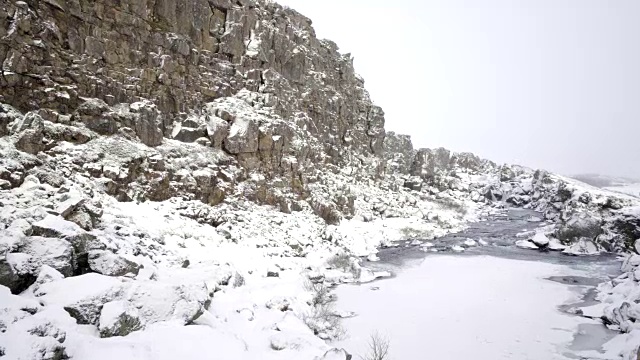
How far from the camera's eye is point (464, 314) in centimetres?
1644

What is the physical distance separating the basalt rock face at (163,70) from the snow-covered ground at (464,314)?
55.6 ft

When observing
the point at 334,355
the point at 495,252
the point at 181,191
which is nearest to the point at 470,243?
the point at 495,252

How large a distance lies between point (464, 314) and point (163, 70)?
1016 inches

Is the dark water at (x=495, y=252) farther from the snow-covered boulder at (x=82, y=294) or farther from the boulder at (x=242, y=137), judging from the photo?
the snow-covered boulder at (x=82, y=294)

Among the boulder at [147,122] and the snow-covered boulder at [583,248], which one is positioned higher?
the boulder at [147,122]

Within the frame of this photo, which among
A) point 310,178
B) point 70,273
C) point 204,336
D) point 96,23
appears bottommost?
point 204,336

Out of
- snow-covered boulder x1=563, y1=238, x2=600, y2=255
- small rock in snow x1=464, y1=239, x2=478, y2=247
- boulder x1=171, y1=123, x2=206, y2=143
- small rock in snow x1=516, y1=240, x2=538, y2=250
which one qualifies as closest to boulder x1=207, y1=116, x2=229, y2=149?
boulder x1=171, y1=123, x2=206, y2=143

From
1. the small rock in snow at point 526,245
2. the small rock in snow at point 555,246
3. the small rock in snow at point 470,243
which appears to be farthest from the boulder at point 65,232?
the small rock in snow at point 555,246

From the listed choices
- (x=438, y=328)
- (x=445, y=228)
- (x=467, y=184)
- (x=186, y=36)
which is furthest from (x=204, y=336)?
(x=467, y=184)

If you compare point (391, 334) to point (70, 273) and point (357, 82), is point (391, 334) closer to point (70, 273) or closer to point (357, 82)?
point (70, 273)

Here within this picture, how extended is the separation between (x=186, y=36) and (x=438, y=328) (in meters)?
27.9

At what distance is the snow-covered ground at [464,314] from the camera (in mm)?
13062

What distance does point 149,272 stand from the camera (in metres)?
13.1

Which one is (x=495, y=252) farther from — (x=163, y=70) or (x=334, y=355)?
(x=163, y=70)
